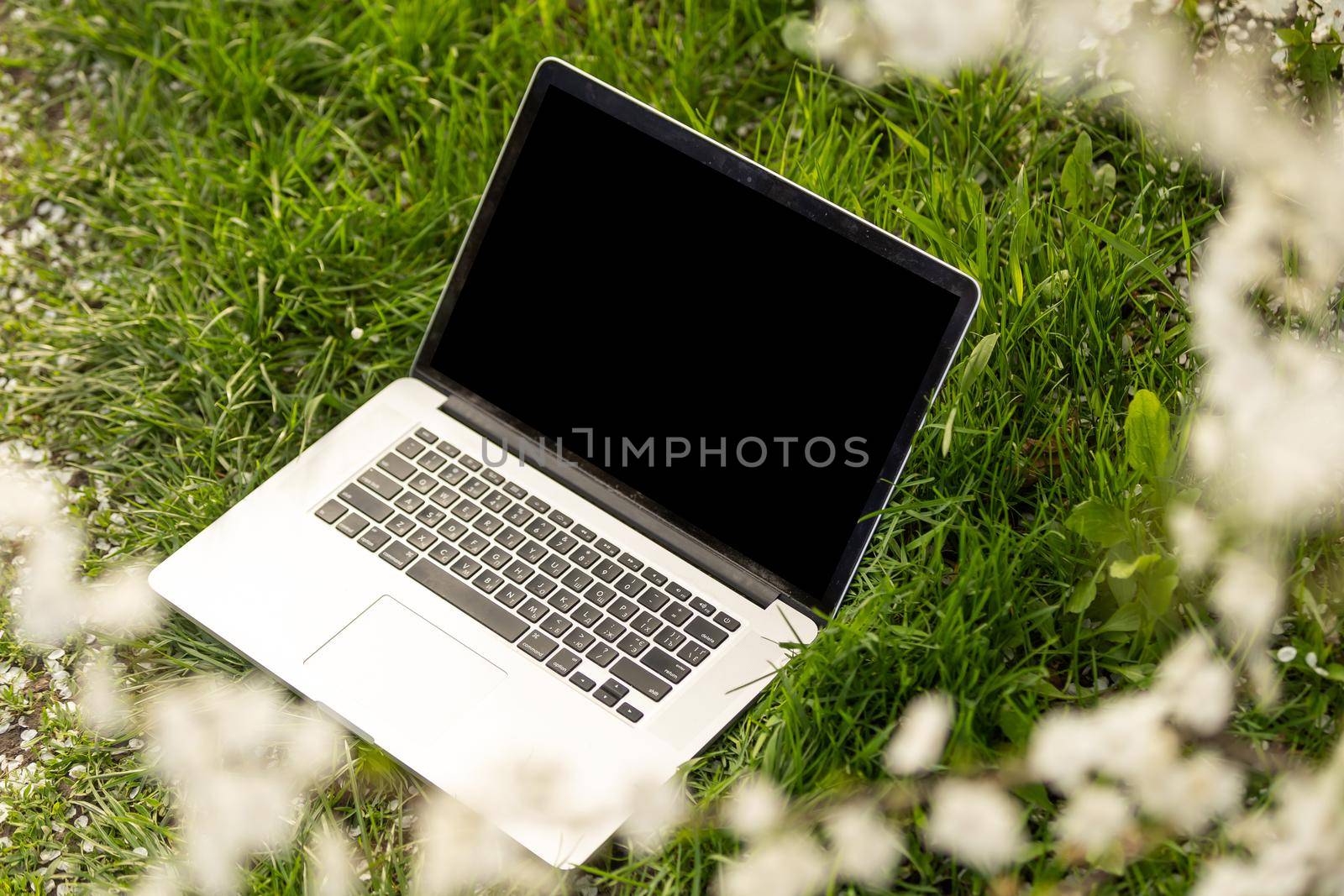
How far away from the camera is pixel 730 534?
4.48 feet

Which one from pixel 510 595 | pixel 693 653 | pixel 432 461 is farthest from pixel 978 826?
pixel 432 461

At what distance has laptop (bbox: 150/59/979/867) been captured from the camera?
1.25 m

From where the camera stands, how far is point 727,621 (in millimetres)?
1344

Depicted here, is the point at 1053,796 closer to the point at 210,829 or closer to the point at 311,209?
the point at 210,829

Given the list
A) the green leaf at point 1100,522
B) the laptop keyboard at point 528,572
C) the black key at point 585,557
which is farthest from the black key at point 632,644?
the green leaf at point 1100,522

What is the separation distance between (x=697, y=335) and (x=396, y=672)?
524mm

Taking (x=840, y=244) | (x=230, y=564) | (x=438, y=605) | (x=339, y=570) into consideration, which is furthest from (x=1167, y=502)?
(x=230, y=564)

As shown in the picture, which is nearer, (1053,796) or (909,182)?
(1053,796)

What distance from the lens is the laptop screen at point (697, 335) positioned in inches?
49.8

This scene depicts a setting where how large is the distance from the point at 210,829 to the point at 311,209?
976 mm

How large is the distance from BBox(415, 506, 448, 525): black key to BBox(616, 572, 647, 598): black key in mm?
246

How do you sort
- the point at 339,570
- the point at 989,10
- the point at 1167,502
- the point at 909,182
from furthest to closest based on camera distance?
the point at 909,182 < the point at 989,10 < the point at 339,570 < the point at 1167,502

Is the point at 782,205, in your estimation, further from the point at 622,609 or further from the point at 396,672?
the point at 396,672

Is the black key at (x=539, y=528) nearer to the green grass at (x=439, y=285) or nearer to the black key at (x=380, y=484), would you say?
the black key at (x=380, y=484)
